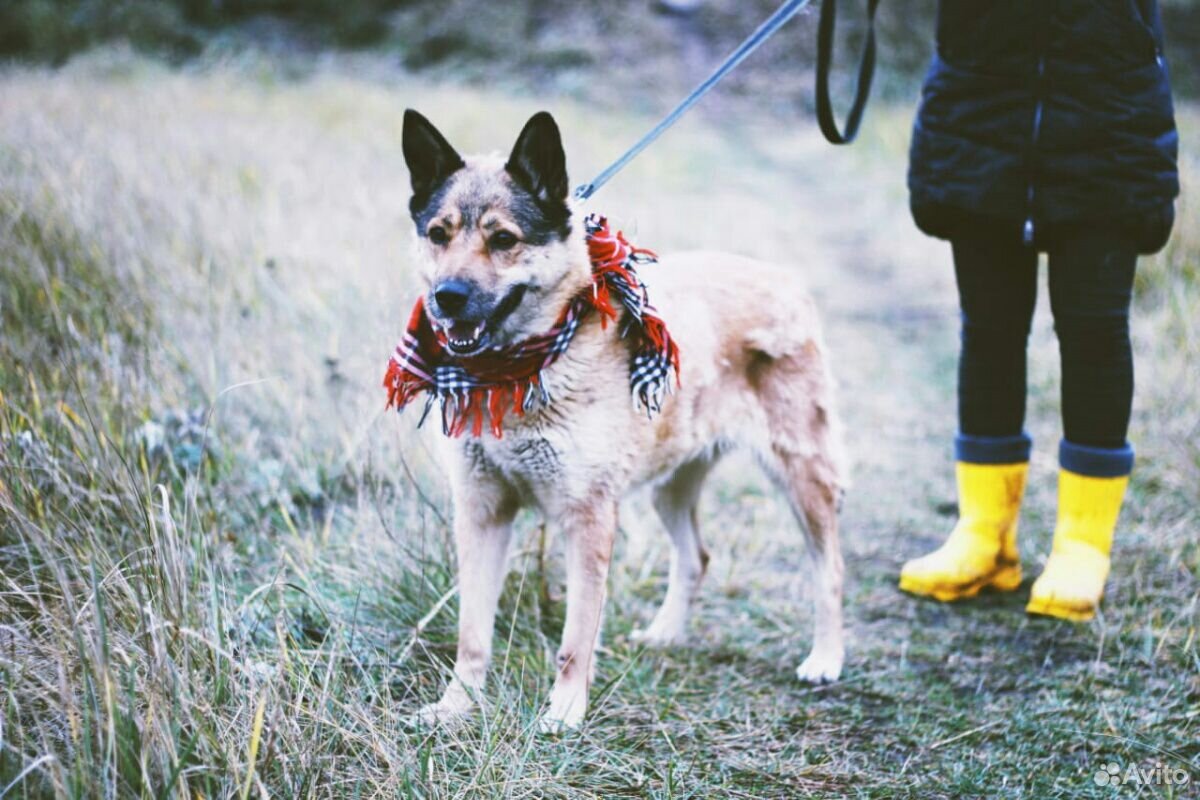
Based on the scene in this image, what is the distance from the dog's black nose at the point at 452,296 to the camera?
2.12m

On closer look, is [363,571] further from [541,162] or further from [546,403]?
[541,162]

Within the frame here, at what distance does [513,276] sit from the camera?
2236 millimetres

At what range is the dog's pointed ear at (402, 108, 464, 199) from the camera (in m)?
2.31

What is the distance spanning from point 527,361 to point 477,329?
0.52 feet

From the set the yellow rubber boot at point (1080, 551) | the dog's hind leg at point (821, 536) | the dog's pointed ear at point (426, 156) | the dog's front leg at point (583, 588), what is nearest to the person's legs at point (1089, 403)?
the yellow rubber boot at point (1080, 551)

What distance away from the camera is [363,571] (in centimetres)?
254

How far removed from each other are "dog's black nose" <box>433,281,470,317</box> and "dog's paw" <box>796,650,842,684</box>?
148 centimetres

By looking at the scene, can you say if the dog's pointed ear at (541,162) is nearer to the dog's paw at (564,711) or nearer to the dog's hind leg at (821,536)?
the dog's hind leg at (821,536)

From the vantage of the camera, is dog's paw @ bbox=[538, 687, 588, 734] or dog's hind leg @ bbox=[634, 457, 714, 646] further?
dog's hind leg @ bbox=[634, 457, 714, 646]

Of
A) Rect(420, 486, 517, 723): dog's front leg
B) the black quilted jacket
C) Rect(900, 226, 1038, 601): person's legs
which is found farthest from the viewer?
Rect(900, 226, 1038, 601): person's legs

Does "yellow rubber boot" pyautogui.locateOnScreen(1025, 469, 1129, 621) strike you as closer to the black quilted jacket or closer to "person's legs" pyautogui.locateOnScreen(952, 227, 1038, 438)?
"person's legs" pyautogui.locateOnScreen(952, 227, 1038, 438)

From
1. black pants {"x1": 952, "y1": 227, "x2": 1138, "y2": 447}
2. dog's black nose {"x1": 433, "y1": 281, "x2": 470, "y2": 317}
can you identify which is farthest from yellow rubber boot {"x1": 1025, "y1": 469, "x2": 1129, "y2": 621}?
dog's black nose {"x1": 433, "y1": 281, "x2": 470, "y2": 317}

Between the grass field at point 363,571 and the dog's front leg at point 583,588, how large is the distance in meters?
0.10
